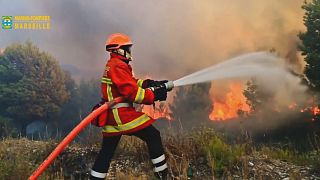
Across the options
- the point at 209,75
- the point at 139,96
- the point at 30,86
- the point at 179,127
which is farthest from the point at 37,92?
the point at 139,96

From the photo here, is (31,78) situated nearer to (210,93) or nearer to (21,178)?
(210,93)

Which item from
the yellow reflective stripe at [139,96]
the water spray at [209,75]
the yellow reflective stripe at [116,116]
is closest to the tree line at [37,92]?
the water spray at [209,75]

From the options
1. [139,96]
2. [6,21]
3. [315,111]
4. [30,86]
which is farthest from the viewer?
[30,86]

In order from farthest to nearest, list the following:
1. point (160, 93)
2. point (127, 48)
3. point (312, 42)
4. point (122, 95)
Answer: point (312, 42), point (127, 48), point (160, 93), point (122, 95)

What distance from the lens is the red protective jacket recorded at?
4543mm

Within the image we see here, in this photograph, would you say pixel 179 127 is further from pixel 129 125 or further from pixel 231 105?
pixel 231 105

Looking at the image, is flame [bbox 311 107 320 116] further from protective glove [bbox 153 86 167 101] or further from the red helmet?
the red helmet

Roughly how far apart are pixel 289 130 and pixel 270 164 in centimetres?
1469

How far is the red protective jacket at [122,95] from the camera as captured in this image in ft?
14.9

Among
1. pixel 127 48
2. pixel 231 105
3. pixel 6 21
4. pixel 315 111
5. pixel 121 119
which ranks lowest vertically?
pixel 315 111

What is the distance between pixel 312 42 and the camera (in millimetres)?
17422

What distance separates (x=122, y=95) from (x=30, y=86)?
17593 millimetres

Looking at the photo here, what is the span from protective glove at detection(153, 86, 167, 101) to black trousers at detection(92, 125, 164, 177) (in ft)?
1.06

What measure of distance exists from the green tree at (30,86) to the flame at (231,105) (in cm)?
759
